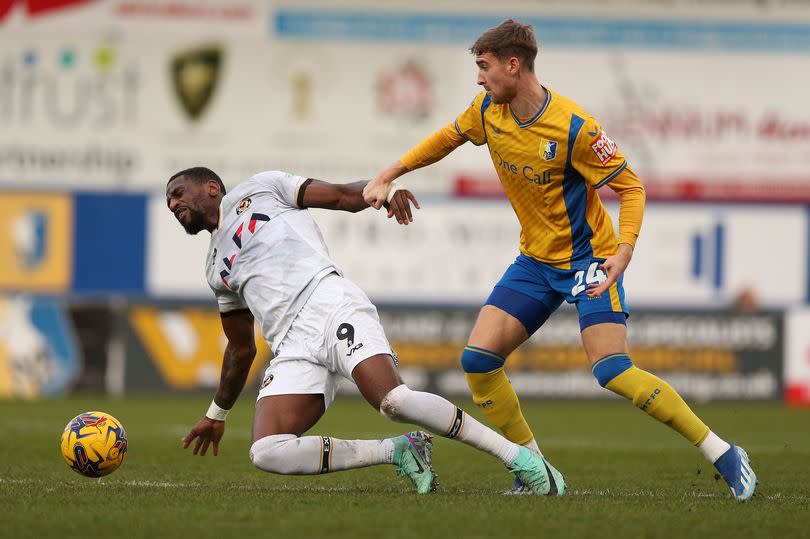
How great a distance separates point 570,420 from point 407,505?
9223 millimetres

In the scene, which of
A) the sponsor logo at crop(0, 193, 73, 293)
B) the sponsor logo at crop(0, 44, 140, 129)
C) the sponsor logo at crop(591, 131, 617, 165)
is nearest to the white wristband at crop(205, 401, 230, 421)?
the sponsor logo at crop(591, 131, 617, 165)

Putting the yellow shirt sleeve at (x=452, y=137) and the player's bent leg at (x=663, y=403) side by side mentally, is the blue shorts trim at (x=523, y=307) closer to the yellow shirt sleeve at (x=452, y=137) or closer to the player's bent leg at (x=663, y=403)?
the player's bent leg at (x=663, y=403)

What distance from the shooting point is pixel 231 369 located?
23.7 ft

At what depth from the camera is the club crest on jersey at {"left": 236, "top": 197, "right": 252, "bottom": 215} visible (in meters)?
7.10

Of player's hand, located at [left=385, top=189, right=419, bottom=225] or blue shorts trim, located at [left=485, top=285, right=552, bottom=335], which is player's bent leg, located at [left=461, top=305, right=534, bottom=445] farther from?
player's hand, located at [left=385, top=189, right=419, bottom=225]

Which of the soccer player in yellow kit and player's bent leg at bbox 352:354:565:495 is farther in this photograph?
the soccer player in yellow kit

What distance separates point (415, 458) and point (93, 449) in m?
1.75

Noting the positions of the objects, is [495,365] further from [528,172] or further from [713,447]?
[713,447]

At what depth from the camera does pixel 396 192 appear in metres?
6.75

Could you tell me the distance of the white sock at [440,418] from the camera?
6449 mm

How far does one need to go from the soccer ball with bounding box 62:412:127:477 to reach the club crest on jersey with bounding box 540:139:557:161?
110 inches

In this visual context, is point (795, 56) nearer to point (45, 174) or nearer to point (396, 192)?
point (45, 174)

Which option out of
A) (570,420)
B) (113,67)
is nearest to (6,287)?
(113,67)

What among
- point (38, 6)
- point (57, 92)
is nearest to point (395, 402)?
point (57, 92)
